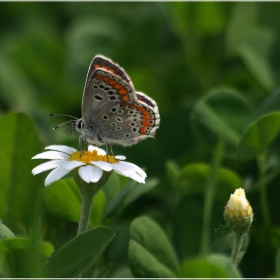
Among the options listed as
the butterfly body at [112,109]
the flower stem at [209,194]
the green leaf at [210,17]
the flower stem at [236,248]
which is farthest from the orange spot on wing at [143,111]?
the green leaf at [210,17]

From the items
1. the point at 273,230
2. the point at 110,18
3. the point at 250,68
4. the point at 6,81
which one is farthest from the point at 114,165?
the point at 110,18

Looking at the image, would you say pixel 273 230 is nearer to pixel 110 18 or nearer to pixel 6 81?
pixel 6 81

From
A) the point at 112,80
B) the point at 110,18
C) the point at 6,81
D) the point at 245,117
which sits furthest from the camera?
the point at 110,18

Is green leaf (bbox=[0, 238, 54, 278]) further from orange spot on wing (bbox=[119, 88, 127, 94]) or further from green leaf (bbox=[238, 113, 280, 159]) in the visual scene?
green leaf (bbox=[238, 113, 280, 159])

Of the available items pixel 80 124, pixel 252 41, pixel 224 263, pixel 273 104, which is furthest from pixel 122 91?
pixel 252 41

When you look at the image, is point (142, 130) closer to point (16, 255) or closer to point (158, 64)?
point (16, 255)
